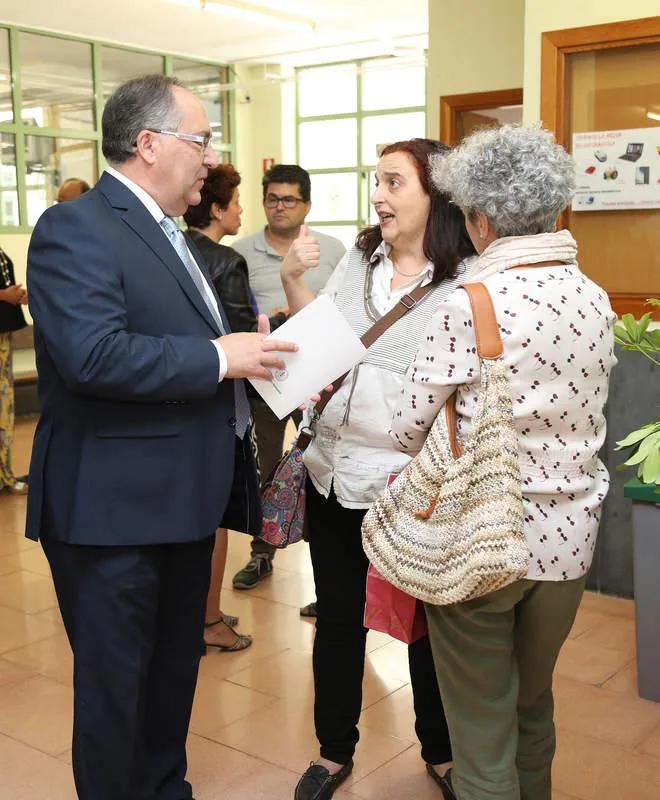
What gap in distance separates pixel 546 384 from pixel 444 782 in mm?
1310

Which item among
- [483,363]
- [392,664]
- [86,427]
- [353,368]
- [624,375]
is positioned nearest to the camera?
[483,363]

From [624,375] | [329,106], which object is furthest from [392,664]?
[329,106]

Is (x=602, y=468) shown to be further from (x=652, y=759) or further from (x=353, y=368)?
(x=652, y=759)

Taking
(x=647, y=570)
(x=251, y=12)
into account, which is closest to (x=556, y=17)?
(x=647, y=570)

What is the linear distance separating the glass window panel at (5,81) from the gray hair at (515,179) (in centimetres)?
1088

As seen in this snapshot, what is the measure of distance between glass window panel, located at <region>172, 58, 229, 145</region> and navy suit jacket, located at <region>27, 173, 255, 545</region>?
40.0 ft

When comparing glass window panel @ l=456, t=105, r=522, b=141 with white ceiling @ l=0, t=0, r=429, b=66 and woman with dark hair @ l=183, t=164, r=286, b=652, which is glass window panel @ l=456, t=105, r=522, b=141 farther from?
white ceiling @ l=0, t=0, r=429, b=66

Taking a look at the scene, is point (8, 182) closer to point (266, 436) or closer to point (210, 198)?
point (266, 436)

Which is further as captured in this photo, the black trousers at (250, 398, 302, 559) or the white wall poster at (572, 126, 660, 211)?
the black trousers at (250, 398, 302, 559)

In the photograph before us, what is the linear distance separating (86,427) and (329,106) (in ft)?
42.2

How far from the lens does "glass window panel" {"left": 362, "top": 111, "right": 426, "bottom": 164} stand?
13523 millimetres

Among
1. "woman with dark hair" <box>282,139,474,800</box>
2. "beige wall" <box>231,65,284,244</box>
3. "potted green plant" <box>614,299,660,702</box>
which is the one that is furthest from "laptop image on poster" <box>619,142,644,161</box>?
"beige wall" <box>231,65,284,244</box>

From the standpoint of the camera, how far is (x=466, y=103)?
5711 mm

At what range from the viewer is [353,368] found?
239cm
